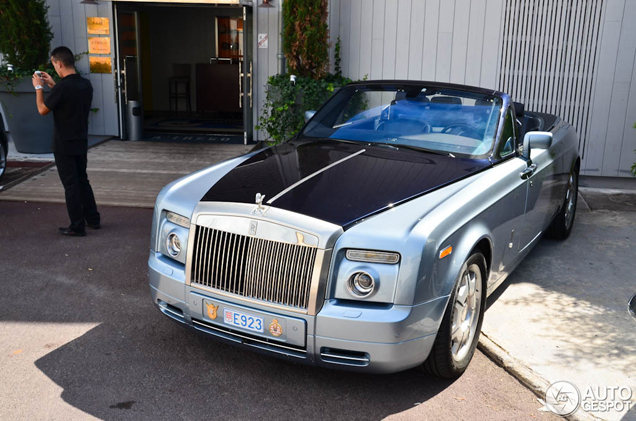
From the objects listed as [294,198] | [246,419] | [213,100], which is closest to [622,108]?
[294,198]

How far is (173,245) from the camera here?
3887mm

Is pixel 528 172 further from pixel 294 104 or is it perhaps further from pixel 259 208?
pixel 294 104

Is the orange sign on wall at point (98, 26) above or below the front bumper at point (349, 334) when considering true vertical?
above

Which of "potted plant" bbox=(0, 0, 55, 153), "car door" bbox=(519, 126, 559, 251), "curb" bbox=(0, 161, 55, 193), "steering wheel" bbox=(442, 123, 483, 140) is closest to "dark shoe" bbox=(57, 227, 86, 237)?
"curb" bbox=(0, 161, 55, 193)

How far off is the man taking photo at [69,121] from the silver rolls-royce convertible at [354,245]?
2.48 m

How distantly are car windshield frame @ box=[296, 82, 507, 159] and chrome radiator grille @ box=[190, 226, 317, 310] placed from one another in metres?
1.72

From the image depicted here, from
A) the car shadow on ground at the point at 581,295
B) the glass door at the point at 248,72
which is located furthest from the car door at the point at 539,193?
the glass door at the point at 248,72

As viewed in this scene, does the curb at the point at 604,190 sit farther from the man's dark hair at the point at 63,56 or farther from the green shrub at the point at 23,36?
the green shrub at the point at 23,36

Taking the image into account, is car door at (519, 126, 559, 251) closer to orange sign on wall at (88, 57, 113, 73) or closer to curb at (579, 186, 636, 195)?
curb at (579, 186, 636, 195)

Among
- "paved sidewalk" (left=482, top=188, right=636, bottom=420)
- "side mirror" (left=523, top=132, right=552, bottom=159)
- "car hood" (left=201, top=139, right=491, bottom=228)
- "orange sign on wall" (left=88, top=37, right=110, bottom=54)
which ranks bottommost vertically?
"paved sidewalk" (left=482, top=188, right=636, bottom=420)

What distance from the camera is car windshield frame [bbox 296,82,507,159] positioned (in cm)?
477

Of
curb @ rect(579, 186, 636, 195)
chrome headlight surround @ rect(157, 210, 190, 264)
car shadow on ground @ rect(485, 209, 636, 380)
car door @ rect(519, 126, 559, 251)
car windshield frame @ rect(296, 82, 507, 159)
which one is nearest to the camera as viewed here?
chrome headlight surround @ rect(157, 210, 190, 264)

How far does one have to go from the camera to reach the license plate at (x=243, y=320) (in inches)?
138

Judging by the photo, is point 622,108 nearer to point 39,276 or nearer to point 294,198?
point 294,198
